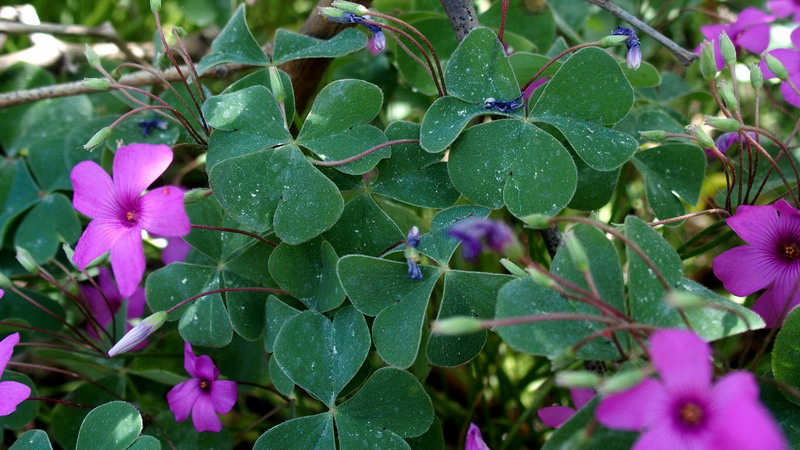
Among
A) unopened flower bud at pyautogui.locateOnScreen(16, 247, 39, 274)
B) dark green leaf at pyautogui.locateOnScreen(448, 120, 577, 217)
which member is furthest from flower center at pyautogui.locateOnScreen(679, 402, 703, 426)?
unopened flower bud at pyautogui.locateOnScreen(16, 247, 39, 274)

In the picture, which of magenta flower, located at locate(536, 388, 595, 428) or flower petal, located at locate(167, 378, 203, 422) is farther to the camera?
flower petal, located at locate(167, 378, 203, 422)

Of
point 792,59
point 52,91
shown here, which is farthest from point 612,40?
point 52,91

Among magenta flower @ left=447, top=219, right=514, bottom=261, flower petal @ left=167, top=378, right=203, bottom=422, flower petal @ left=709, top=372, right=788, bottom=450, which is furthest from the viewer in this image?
flower petal @ left=167, top=378, right=203, bottom=422

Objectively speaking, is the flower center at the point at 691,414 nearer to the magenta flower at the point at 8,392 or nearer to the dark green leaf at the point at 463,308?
the dark green leaf at the point at 463,308

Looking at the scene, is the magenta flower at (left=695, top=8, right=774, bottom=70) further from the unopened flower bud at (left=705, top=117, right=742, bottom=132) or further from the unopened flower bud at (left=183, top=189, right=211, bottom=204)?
the unopened flower bud at (left=183, top=189, right=211, bottom=204)

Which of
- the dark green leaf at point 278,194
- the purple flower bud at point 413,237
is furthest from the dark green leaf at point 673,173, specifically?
the dark green leaf at point 278,194

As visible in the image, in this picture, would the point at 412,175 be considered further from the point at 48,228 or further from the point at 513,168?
the point at 48,228

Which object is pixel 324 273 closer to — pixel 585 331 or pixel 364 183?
pixel 364 183
